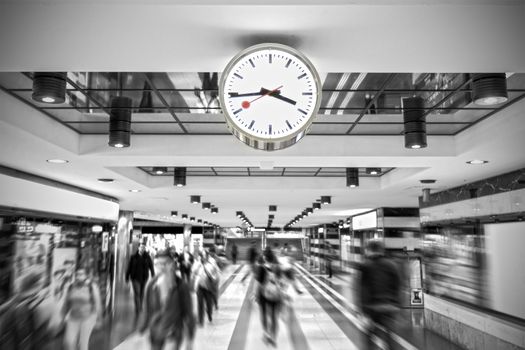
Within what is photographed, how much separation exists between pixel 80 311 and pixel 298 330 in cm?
474

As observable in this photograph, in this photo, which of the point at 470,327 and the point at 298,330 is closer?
the point at 470,327

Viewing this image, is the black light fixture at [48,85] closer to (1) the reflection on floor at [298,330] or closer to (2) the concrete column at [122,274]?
(1) the reflection on floor at [298,330]

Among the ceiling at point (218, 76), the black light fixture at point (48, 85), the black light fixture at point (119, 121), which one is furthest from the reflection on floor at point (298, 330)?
the black light fixture at point (48, 85)

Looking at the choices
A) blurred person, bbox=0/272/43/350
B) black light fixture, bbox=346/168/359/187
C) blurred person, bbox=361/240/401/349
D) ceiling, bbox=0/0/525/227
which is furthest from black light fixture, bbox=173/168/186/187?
blurred person, bbox=361/240/401/349

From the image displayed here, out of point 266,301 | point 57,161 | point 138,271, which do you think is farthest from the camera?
point 138,271

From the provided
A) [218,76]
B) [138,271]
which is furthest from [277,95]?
[138,271]

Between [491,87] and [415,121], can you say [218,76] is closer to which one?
[415,121]

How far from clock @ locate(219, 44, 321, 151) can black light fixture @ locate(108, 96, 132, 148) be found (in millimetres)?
2913

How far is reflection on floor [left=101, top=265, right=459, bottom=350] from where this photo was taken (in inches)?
319

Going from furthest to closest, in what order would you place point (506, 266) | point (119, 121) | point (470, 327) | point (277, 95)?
point (470, 327)
point (506, 266)
point (119, 121)
point (277, 95)

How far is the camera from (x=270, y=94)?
263 centimetres

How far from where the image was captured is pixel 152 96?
5359 millimetres

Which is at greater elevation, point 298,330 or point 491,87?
point 491,87

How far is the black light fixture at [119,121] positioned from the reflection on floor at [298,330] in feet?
14.3
